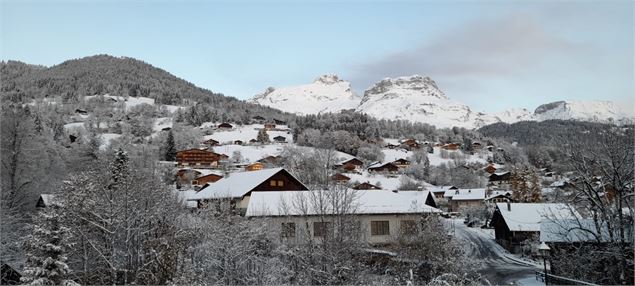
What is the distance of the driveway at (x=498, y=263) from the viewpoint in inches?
1196

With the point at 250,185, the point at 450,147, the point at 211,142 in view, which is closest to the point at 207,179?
the point at 250,185

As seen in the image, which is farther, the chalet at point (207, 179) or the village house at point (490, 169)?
the village house at point (490, 169)

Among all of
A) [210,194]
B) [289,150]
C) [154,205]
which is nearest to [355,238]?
[154,205]

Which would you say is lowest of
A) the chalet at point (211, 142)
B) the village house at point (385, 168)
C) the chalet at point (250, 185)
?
the chalet at point (250, 185)

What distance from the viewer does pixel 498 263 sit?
37.1m

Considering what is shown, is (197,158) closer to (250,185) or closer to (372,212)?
(250,185)

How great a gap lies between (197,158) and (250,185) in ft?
207

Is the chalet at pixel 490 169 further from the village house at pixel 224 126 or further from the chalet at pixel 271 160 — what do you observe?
the village house at pixel 224 126

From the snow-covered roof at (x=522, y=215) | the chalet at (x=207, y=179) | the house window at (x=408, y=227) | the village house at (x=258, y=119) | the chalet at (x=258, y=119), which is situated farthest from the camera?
the chalet at (x=258, y=119)

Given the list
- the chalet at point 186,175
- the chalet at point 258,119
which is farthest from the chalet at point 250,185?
the chalet at point 258,119

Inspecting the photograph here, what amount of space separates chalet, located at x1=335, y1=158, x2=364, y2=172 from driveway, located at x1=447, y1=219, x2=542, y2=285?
56.9 m

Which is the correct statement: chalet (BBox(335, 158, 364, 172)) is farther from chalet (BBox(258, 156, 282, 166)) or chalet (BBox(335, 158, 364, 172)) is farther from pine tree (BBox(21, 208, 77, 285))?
pine tree (BBox(21, 208, 77, 285))

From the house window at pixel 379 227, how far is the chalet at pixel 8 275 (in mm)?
22188

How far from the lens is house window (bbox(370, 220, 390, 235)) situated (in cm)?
3484
